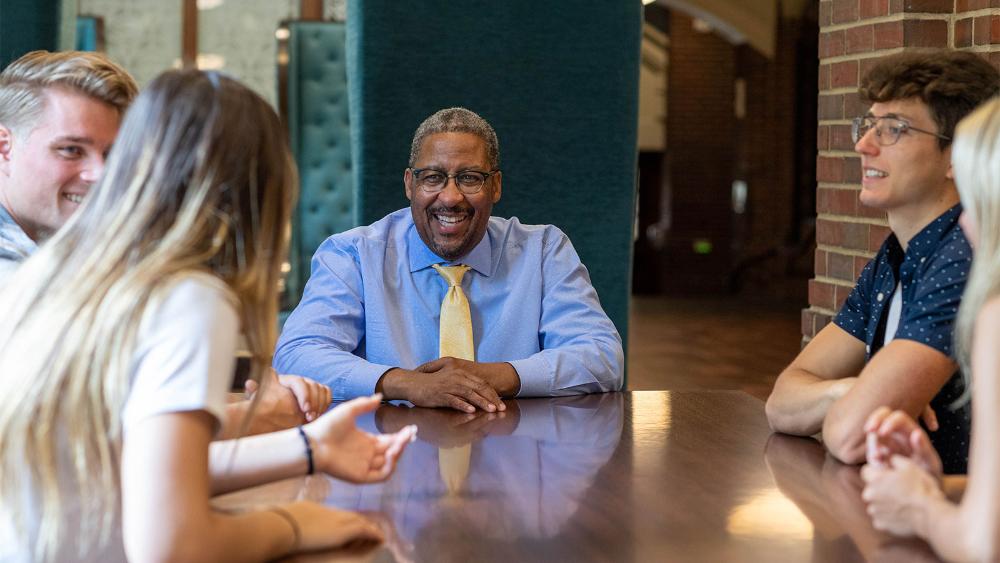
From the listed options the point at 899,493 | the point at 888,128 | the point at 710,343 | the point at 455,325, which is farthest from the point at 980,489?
the point at 710,343

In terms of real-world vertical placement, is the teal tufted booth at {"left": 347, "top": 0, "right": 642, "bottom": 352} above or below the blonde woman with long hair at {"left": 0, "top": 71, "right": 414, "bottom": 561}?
above

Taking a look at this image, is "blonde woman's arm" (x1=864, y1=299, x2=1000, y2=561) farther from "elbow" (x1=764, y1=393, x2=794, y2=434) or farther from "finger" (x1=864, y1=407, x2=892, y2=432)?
"elbow" (x1=764, y1=393, x2=794, y2=434)

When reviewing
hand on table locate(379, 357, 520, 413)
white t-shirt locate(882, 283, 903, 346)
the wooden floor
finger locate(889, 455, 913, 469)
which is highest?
white t-shirt locate(882, 283, 903, 346)

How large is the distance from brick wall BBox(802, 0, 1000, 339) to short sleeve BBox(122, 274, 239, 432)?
224cm

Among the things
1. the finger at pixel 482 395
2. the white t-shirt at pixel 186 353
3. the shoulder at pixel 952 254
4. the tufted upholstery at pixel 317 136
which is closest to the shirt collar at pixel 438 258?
the finger at pixel 482 395

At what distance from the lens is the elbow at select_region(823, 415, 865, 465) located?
5.64ft

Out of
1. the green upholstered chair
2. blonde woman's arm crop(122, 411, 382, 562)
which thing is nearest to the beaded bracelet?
blonde woman's arm crop(122, 411, 382, 562)

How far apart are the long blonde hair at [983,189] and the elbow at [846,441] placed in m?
0.55

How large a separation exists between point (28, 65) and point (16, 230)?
26cm

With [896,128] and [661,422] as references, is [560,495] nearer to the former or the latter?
[661,422]

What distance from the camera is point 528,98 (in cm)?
324

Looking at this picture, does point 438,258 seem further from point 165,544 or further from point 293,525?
point 165,544

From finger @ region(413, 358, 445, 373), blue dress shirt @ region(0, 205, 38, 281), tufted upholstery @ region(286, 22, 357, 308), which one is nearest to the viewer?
blue dress shirt @ region(0, 205, 38, 281)

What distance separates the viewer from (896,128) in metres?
1.94
